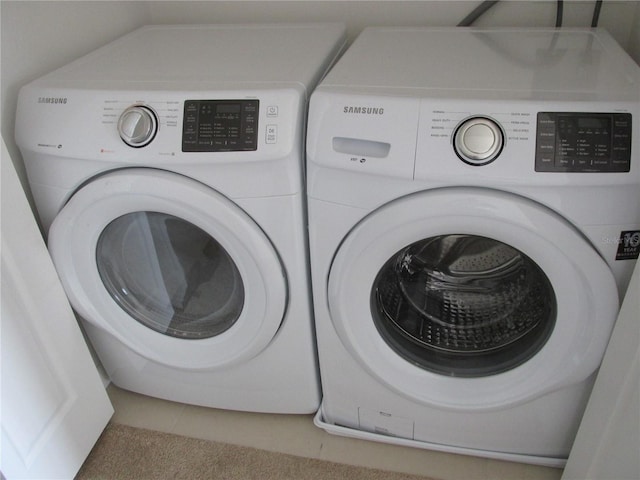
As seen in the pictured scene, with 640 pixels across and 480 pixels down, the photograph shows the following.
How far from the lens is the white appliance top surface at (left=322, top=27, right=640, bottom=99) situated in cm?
96

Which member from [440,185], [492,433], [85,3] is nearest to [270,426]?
[492,433]

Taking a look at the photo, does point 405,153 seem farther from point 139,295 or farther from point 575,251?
point 139,295

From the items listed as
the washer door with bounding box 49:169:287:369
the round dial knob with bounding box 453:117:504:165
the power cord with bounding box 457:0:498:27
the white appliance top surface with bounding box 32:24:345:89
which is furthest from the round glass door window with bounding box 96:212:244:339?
the power cord with bounding box 457:0:498:27

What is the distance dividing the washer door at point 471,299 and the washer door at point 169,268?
0.56 feet

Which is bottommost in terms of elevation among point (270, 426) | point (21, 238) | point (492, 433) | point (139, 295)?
point (270, 426)

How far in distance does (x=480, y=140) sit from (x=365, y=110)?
0.19m

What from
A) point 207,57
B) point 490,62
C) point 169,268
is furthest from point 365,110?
point 169,268

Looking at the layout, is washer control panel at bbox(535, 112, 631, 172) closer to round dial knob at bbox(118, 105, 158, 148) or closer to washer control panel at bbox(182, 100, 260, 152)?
washer control panel at bbox(182, 100, 260, 152)

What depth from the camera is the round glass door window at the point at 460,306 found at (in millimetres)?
1104

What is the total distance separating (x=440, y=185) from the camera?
0.91 meters

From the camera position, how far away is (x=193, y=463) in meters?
1.30

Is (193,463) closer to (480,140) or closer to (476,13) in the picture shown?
(480,140)

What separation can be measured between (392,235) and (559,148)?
0.29 metres

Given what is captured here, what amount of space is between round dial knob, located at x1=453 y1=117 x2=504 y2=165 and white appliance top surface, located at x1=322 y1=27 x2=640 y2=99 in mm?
97
